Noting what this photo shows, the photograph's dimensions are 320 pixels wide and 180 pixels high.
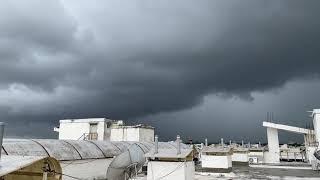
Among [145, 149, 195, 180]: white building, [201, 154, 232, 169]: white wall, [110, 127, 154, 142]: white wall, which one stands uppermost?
[110, 127, 154, 142]: white wall

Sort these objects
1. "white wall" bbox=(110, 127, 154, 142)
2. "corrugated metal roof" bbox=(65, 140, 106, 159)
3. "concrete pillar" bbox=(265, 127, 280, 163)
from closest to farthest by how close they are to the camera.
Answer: "corrugated metal roof" bbox=(65, 140, 106, 159) < "concrete pillar" bbox=(265, 127, 280, 163) < "white wall" bbox=(110, 127, 154, 142)

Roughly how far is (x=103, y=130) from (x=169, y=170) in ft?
134

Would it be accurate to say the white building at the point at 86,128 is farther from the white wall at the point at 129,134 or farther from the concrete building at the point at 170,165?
the concrete building at the point at 170,165

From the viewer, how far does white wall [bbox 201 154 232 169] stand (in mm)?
31898

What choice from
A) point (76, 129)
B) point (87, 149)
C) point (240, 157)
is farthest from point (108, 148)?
point (76, 129)

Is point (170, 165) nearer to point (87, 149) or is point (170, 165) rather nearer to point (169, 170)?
point (169, 170)

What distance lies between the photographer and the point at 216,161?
32.5 metres

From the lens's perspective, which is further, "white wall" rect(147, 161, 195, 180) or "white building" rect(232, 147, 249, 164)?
"white building" rect(232, 147, 249, 164)

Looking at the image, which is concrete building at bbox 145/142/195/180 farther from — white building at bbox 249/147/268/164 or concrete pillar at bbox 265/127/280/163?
white building at bbox 249/147/268/164

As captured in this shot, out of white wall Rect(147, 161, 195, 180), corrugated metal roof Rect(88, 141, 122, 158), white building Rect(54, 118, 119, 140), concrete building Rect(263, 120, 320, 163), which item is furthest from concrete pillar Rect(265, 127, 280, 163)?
white wall Rect(147, 161, 195, 180)

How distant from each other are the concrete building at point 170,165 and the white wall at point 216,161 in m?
12.6

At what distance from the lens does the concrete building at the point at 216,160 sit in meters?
31.9

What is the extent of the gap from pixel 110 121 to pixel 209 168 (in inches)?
1241

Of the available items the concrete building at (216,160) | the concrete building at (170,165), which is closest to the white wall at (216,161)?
the concrete building at (216,160)
